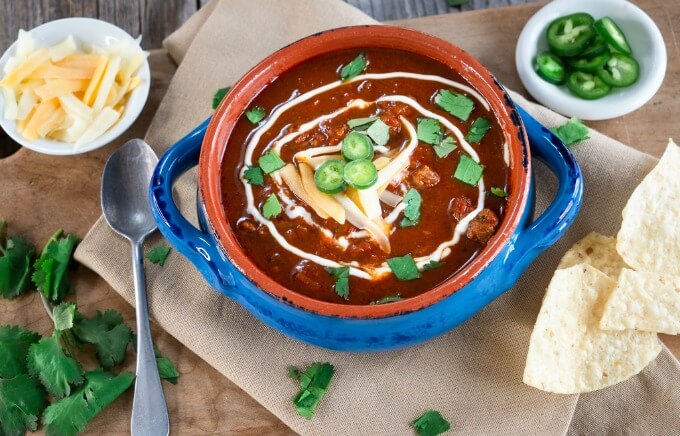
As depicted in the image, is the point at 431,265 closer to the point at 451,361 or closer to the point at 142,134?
the point at 451,361

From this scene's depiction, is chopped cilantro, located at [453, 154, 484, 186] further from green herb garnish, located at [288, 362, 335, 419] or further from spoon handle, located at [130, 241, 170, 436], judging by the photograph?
spoon handle, located at [130, 241, 170, 436]

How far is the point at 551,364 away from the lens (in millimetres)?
2805

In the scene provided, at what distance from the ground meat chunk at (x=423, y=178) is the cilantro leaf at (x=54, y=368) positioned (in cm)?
134

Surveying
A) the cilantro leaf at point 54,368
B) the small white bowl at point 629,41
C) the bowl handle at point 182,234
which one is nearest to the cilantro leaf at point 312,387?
the bowl handle at point 182,234

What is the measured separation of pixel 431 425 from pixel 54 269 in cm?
142

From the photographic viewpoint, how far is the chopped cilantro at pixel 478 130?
Result: 278 cm

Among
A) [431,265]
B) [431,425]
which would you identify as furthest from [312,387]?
[431,265]

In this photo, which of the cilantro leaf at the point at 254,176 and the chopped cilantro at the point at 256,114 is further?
the chopped cilantro at the point at 256,114

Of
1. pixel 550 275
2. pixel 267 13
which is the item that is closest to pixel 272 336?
pixel 550 275

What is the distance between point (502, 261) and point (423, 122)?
0.49 meters

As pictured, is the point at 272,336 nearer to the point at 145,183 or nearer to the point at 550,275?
the point at 145,183

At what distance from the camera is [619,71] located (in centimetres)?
340

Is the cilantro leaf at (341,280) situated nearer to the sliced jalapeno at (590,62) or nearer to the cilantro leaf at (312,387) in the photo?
the cilantro leaf at (312,387)

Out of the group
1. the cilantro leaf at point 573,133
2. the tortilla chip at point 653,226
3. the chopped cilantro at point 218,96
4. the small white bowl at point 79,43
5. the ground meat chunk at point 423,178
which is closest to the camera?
the ground meat chunk at point 423,178
